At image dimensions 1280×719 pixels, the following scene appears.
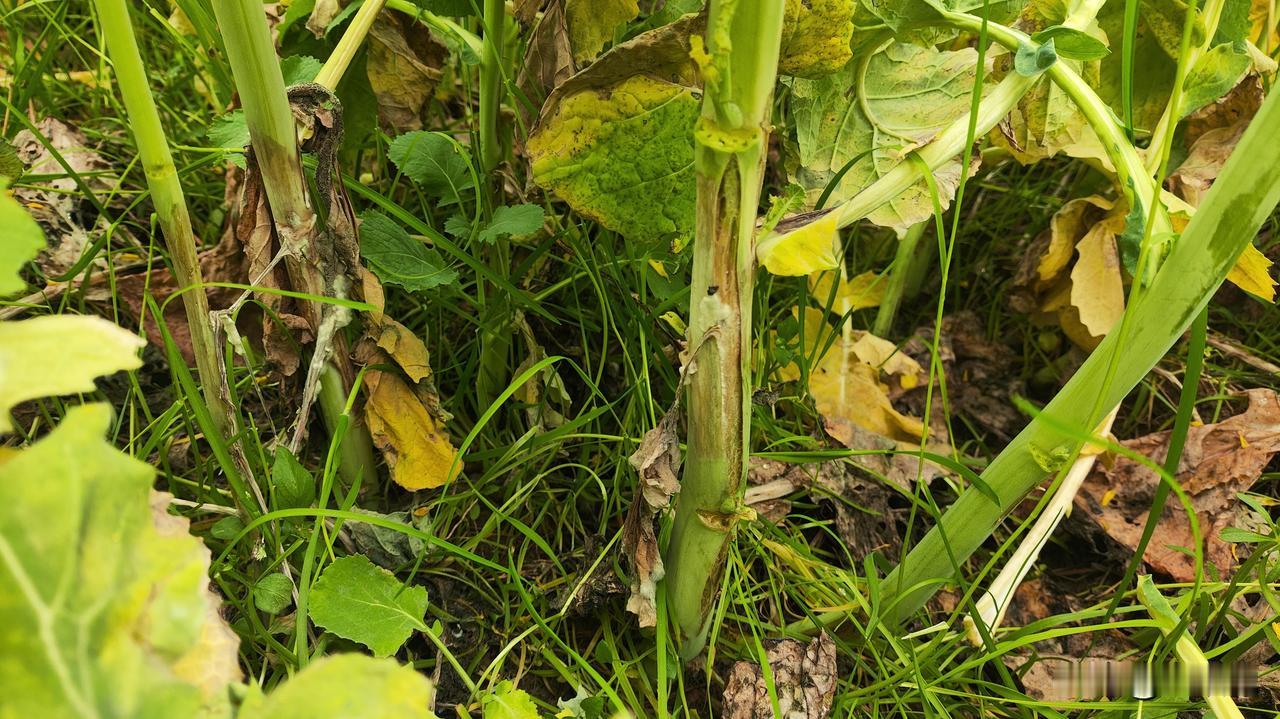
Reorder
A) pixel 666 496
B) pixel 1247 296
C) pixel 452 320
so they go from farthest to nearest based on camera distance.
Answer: pixel 1247 296, pixel 452 320, pixel 666 496

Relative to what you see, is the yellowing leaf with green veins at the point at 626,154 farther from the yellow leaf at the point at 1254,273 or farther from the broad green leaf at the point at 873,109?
the yellow leaf at the point at 1254,273

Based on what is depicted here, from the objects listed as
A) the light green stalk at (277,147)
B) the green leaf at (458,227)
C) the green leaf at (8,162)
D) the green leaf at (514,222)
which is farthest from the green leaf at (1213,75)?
the green leaf at (8,162)

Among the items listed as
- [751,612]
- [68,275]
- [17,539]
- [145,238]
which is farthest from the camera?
[145,238]

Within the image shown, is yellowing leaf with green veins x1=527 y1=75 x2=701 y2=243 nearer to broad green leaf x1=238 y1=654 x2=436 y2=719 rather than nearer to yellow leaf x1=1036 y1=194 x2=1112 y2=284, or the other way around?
broad green leaf x1=238 y1=654 x2=436 y2=719

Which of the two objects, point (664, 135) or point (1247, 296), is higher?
point (664, 135)

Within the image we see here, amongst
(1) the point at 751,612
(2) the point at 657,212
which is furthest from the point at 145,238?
(1) the point at 751,612

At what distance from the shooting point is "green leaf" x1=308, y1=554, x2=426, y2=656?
991 millimetres

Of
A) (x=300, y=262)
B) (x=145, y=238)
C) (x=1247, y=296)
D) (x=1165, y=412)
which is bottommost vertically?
(x=1165, y=412)

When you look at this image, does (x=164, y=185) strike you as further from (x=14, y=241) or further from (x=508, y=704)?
(x=508, y=704)

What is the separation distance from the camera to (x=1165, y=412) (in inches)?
60.6

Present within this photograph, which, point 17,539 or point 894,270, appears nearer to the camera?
point 17,539

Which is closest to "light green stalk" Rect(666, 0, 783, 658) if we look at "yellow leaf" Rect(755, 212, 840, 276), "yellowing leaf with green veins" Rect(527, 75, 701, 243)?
"yellow leaf" Rect(755, 212, 840, 276)

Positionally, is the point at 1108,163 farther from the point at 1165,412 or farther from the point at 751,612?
the point at 751,612

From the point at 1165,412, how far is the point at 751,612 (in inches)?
34.9
